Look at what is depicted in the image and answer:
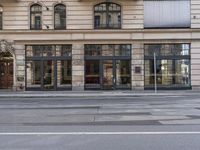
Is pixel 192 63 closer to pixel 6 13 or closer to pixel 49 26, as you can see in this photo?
pixel 49 26

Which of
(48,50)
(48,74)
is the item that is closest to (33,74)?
(48,74)

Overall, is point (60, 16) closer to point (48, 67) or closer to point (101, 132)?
point (48, 67)

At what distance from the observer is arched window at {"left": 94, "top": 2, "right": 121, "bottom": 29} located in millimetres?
36594

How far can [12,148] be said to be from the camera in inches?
375

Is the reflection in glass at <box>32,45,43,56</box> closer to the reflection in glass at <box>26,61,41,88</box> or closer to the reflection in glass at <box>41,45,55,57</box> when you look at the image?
the reflection in glass at <box>41,45,55,57</box>

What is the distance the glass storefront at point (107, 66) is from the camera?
120 ft

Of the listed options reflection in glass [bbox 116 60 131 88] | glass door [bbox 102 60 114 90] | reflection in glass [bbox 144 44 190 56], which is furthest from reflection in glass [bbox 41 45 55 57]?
reflection in glass [bbox 144 44 190 56]

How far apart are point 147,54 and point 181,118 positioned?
21.5 meters

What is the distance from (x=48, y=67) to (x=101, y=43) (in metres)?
4.65

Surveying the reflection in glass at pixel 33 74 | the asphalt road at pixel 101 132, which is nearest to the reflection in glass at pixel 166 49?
the reflection in glass at pixel 33 74

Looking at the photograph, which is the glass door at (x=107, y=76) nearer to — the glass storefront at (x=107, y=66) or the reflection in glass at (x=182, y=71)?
the glass storefront at (x=107, y=66)

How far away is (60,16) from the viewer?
121ft

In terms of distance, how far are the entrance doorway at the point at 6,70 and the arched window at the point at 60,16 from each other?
15.1 ft

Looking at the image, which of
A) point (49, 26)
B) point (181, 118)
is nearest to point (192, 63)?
point (49, 26)
